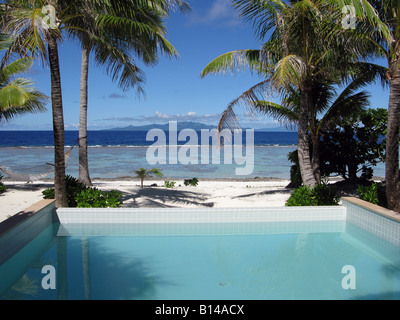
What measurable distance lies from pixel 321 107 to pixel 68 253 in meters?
6.70

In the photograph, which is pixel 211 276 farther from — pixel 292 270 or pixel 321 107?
pixel 321 107

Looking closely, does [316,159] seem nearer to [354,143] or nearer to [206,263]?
[354,143]

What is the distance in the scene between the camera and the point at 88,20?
5.68m

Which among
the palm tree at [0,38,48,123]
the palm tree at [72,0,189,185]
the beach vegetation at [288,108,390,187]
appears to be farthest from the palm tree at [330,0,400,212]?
the palm tree at [0,38,48,123]

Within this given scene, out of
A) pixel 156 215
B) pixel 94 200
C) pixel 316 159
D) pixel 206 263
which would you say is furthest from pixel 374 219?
pixel 94 200

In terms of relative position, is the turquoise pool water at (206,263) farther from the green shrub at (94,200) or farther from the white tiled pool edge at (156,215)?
the green shrub at (94,200)

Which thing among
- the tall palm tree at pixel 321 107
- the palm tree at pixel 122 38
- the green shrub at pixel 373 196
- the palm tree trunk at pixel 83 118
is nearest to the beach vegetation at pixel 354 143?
the tall palm tree at pixel 321 107

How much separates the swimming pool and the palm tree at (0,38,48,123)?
11.3 feet

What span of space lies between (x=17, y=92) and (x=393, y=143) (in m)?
7.72

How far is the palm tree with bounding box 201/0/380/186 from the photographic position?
5793mm

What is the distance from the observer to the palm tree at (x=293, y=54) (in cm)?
579

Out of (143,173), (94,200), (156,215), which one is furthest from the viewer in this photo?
(143,173)

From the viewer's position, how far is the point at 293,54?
20.9 feet

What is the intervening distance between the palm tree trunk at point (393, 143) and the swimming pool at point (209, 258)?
2.12 ft
